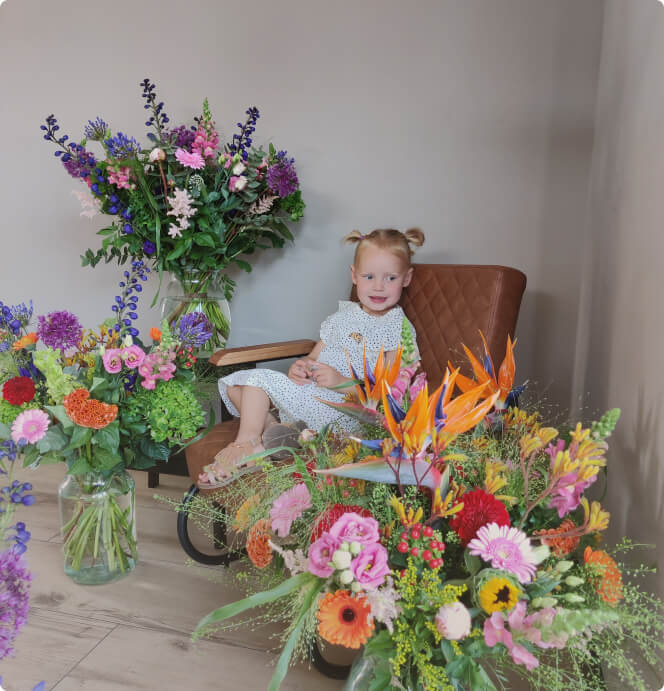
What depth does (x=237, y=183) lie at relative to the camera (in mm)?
1941

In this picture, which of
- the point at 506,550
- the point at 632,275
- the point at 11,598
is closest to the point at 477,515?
the point at 506,550

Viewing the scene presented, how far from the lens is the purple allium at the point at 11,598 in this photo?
1.87 ft

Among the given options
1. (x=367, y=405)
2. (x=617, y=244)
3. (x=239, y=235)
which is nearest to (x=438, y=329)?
(x=617, y=244)

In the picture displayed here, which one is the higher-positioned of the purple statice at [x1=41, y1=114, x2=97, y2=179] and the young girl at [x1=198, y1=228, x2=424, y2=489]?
the purple statice at [x1=41, y1=114, x2=97, y2=179]

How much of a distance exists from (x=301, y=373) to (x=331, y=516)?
1055mm

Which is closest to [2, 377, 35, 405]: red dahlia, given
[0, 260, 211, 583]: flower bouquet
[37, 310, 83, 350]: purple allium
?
[0, 260, 211, 583]: flower bouquet

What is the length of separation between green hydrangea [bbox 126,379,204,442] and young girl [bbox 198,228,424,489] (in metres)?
0.28

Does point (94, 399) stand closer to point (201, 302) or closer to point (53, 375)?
point (53, 375)

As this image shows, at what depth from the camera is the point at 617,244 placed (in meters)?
1.38

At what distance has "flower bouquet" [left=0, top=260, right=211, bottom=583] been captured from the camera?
1.29 meters

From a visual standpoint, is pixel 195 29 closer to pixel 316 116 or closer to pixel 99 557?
pixel 316 116

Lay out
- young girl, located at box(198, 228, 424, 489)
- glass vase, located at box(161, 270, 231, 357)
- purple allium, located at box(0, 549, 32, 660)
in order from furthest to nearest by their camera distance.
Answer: glass vase, located at box(161, 270, 231, 357), young girl, located at box(198, 228, 424, 489), purple allium, located at box(0, 549, 32, 660)

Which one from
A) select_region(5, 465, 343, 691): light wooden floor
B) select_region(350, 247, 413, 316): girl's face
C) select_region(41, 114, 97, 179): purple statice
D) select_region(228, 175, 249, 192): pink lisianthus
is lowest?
select_region(5, 465, 343, 691): light wooden floor

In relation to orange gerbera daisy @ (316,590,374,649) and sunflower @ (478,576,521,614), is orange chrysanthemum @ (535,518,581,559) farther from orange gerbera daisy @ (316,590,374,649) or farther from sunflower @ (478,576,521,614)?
orange gerbera daisy @ (316,590,374,649)
